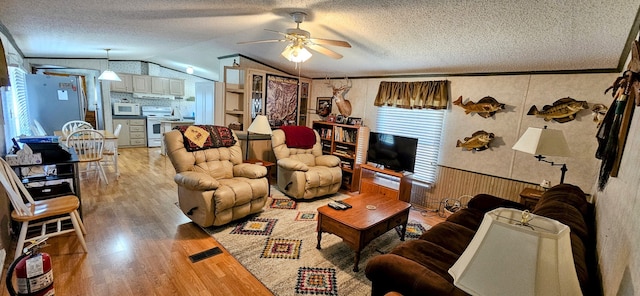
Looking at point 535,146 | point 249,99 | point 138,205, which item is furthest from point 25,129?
point 535,146

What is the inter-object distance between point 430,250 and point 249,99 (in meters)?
3.82

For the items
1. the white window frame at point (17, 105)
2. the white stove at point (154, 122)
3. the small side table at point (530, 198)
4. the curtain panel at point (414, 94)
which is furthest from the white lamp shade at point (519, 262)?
the white stove at point (154, 122)

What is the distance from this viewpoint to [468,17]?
213cm

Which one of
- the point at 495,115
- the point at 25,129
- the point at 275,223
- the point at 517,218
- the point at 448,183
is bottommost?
the point at 275,223

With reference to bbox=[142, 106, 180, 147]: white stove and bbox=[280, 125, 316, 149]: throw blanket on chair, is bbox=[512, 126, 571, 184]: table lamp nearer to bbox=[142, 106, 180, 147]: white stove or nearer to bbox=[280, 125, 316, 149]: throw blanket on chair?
bbox=[280, 125, 316, 149]: throw blanket on chair

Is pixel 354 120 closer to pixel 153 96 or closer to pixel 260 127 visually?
pixel 260 127

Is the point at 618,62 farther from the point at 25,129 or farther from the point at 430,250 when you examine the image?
the point at 25,129

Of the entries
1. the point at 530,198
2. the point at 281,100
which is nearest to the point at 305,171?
the point at 281,100

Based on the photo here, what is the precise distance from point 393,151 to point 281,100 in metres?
2.25

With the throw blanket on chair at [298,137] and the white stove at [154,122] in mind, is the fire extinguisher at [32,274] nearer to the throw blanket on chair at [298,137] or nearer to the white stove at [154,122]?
the throw blanket on chair at [298,137]

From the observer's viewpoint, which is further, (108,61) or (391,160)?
(108,61)

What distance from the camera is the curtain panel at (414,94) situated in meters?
3.69

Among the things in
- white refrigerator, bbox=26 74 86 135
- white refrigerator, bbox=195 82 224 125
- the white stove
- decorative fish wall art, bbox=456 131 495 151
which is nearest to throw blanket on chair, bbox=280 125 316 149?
white refrigerator, bbox=195 82 224 125

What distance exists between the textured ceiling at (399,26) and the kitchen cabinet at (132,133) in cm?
322
